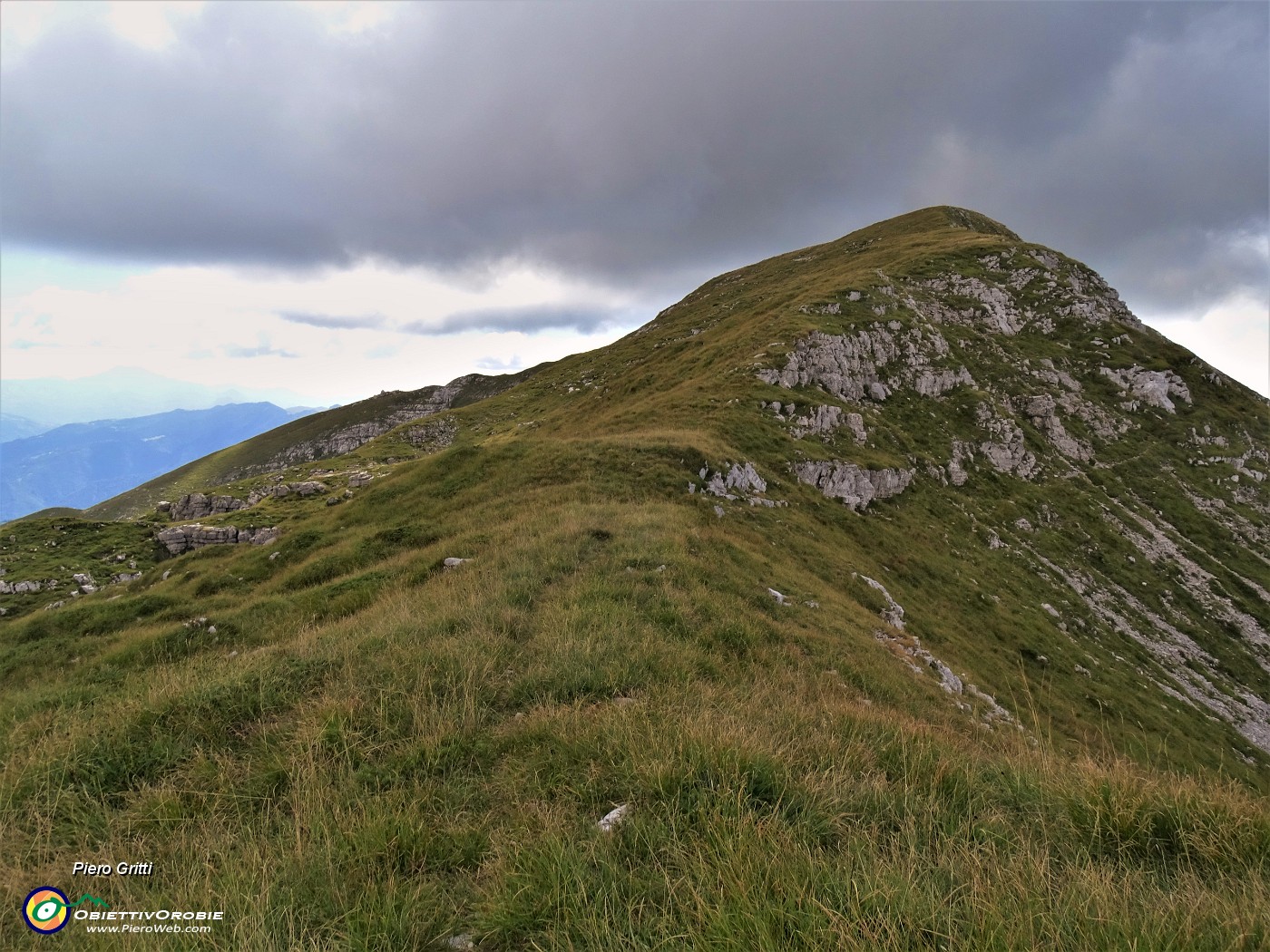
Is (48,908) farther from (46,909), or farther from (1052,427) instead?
(1052,427)

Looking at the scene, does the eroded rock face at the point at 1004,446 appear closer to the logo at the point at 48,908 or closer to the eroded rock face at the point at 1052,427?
the eroded rock face at the point at 1052,427

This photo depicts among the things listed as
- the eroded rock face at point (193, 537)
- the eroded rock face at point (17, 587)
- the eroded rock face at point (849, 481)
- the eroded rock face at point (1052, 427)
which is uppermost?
the eroded rock face at point (1052, 427)

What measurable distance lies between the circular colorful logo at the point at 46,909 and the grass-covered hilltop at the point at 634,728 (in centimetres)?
7

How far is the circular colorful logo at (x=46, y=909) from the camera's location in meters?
3.65

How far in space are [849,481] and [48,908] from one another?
37.7m

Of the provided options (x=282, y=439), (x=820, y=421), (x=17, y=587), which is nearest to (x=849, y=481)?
(x=820, y=421)

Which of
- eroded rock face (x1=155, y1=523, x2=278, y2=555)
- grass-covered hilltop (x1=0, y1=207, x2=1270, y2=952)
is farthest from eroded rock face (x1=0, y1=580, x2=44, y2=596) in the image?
eroded rock face (x1=155, y1=523, x2=278, y2=555)

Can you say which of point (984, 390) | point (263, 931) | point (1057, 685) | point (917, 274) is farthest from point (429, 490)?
point (917, 274)

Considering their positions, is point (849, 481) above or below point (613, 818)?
above

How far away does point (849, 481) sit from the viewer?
36125 millimetres

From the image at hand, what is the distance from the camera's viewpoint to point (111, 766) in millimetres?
5316

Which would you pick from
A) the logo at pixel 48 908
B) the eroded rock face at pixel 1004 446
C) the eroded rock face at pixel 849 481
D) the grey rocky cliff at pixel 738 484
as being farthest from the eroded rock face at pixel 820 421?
the logo at pixel 48 908

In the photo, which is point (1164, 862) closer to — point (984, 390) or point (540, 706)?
point (540, 706)

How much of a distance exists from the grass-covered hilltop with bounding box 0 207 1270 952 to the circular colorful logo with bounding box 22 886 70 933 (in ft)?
0.23
